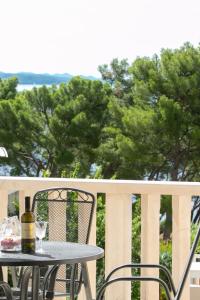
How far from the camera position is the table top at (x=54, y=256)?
247 centimetres

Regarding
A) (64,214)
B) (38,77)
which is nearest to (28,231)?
(64,214)

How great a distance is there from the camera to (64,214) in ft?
11.3

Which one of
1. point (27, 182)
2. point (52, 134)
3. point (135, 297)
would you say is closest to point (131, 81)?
point (52, 134)

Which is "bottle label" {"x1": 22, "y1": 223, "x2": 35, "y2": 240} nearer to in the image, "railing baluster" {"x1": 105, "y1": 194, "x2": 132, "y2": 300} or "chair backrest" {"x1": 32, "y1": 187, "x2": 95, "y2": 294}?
"chair backrest" {"x1": 32, "y1": 187, "x2": 95, "y2": 294}

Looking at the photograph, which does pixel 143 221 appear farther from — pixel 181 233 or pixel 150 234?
pixel 181 233

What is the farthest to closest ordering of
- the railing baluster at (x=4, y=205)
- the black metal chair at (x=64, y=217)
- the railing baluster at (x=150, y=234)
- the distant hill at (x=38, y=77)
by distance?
the distant hill at (x=38, y=77) < the railing baluster at (x=4, y=205) < the railing baluster at (x=150, y=234) < the black metal chair at (x=64, y=217)

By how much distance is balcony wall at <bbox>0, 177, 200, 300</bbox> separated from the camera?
3.34 m

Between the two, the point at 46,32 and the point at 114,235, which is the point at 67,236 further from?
the point at 46,32

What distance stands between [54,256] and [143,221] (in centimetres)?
89

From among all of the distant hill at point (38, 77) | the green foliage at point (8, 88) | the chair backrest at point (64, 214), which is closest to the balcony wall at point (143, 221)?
the chair backrest at point (64, 214)

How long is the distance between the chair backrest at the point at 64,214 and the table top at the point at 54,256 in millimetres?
412

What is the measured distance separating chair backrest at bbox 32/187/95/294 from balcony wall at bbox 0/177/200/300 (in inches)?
4.4

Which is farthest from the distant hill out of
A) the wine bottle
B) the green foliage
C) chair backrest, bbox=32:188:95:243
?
the wine bottle

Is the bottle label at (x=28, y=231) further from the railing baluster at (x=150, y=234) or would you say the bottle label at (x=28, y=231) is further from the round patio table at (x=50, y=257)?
the railing baluster at (x=150, y=234)
